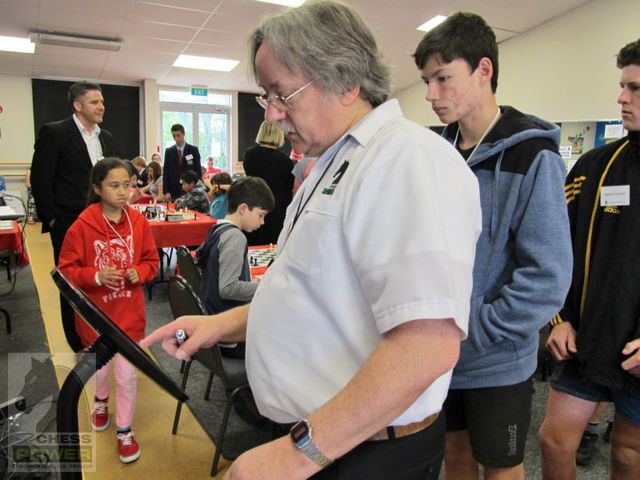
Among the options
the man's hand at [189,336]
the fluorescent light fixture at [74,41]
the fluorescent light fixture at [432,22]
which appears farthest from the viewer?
the fluorescent light fixture at [74,41]

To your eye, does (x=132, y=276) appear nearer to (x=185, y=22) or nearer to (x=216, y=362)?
(x=216, y=362)

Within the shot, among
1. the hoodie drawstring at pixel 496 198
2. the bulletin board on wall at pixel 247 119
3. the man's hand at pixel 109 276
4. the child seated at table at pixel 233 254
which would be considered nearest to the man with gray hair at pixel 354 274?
the hoodie drawstring at pixel 496 198

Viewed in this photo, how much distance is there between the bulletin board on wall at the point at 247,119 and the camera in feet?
38.5

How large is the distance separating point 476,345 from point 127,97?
38.3ft

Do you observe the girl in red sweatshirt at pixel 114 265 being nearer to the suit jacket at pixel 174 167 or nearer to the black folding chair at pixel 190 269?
the black folding chair at pixel 190 269

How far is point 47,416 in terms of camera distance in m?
1.11

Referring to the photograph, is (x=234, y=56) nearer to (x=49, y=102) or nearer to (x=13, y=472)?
(x=49, y=102)

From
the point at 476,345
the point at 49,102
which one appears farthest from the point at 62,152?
the point at 49,102

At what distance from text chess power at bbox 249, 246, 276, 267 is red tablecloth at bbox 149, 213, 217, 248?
1401 millimetres

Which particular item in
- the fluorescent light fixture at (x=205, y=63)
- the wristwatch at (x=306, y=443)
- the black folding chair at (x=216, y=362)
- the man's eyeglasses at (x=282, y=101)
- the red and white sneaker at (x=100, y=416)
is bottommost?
the red and white sneaker at (x=100, y=416)

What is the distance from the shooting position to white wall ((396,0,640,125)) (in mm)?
5158

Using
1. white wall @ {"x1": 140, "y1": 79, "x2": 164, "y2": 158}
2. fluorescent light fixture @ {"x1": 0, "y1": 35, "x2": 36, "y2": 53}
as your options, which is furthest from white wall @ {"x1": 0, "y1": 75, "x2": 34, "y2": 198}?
white wall @ {"x1": 140, "y1": 79, "x2": 164, "y2": 158}

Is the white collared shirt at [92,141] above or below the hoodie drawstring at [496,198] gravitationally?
above

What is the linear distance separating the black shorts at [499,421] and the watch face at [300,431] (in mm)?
724
